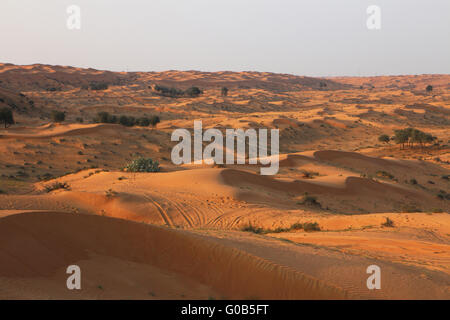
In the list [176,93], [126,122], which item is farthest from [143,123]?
[176,93]

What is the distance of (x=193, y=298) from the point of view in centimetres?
517

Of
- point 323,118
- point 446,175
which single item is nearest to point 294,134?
point 323,118

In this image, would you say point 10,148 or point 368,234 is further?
point 10,148

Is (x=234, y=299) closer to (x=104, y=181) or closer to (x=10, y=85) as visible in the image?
(x=104, y=181)

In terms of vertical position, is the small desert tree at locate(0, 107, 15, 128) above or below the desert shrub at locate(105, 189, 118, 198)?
above

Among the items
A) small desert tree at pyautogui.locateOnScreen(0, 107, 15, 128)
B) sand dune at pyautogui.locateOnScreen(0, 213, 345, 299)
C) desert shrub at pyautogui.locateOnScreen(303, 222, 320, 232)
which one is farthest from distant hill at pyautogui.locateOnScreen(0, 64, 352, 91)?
sand dune at pyautogui.locateOnScreen(0, 213, 345, 299)

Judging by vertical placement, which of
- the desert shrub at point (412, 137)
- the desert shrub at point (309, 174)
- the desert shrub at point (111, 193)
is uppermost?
the desert shrub at point (412, 137)

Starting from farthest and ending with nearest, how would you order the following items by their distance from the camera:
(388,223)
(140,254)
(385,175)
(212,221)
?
(385,175) → (212,221) → (388,223) → (140,254)

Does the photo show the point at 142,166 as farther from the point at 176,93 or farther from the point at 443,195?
the point at 176,93

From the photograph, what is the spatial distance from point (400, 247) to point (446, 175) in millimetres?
19426

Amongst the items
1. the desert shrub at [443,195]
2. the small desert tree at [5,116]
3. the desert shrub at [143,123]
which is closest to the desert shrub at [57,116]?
the small desert tree at [5,116]

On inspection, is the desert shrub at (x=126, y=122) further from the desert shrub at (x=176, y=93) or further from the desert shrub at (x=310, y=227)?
the desert shrub at (x=176, y=93)

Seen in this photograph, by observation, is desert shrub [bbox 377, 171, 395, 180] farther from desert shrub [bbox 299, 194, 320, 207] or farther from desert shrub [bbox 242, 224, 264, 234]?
desert shrub [bbox 242, 224, 264, 234]

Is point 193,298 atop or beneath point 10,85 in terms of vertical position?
beneath
